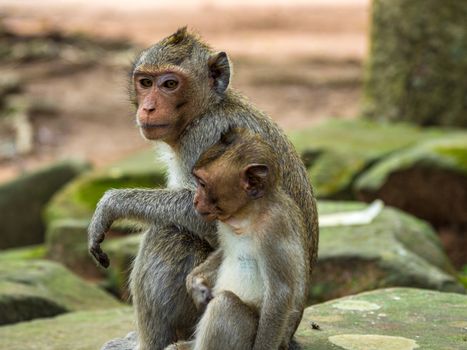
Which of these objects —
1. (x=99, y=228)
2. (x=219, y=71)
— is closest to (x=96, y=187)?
(x=99, y=228)

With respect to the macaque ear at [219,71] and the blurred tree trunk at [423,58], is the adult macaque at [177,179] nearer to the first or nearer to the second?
the macaque ear at [219,71]

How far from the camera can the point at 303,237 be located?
19.9ft

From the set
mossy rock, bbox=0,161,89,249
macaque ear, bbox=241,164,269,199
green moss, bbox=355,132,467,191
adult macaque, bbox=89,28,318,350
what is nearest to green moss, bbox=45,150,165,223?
mossy rock, bbox=0,161,89,249

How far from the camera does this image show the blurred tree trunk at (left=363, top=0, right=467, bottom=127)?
1502 centimetres

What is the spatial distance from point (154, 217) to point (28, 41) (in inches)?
757

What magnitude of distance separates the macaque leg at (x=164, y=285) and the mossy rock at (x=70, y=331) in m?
0.81

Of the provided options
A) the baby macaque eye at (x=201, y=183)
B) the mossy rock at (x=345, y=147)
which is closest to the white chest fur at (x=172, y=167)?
the baby macaque eye at (x=201, y=183)

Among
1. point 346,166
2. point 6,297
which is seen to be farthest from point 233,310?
point 346,166

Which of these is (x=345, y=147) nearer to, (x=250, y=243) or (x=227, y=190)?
(x=250, y=243)

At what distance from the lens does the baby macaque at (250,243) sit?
5766 millimetres

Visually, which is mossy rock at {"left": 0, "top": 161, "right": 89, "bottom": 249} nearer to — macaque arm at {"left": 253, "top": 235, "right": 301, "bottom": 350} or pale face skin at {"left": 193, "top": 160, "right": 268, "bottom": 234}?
pale face skin at {"left": 193, "top": 160, "right": 268, "bottom": 234}

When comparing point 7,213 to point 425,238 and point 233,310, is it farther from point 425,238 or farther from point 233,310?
point 233,310

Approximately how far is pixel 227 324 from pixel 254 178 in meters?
0.81

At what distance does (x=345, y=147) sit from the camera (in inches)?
542
